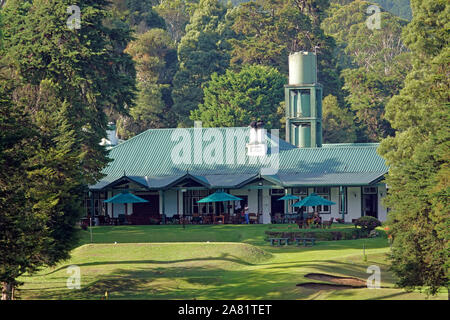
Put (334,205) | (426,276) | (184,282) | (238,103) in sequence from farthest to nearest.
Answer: (238,103) < (334,205) < (184,282) < (426,276)

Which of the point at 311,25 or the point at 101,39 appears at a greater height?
the point at 311,25

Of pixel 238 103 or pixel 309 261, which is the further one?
pixel 238 103

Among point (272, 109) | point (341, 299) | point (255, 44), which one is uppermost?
point (255, 44)

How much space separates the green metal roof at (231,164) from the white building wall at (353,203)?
3.11 ft

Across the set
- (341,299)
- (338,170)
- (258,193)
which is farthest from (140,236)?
(341,299)

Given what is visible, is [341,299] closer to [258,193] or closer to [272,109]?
[258,193]

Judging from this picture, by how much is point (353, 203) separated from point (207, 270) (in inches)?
867

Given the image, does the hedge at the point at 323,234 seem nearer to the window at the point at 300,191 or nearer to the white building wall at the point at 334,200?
the white building wall at the point at 334,200

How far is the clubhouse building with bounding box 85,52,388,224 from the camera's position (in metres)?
60.1

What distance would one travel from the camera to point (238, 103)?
3258 inches

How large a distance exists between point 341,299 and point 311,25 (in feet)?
235

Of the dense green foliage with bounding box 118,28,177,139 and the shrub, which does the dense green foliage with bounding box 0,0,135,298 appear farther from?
the dense green foliage with bounding box 118,28,177,139

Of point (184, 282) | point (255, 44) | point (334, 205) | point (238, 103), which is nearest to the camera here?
point (184, 282)

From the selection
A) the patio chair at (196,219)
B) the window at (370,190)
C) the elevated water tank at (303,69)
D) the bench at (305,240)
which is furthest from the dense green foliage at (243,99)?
the bench at (305,240)
